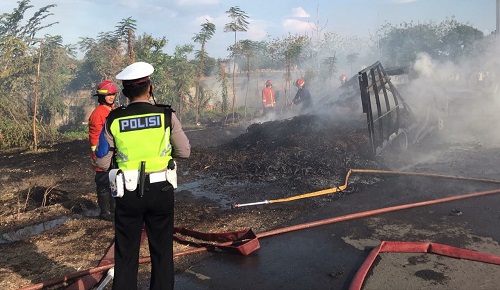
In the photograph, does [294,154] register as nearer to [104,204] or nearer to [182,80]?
[104,204]

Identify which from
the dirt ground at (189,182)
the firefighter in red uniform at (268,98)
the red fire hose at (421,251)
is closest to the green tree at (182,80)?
the firefighter in red uniform at (268,98)

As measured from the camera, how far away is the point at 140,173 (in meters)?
2.71

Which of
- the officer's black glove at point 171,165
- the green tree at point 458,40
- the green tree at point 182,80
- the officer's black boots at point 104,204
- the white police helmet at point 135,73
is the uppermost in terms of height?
the green tree at point 458,40

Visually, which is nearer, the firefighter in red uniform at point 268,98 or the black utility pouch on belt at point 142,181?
the black utility pouch on belt at point 142,181

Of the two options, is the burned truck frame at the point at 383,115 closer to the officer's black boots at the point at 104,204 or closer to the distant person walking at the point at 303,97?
the distant person walking at the point at 303,97

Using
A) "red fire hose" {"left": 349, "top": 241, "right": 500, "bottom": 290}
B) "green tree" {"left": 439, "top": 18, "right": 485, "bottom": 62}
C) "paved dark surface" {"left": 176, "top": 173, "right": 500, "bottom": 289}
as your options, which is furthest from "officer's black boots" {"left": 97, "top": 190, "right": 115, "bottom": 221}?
"green tree" {"left": 439, "top": 18, "right": 485, "bottom": 62}

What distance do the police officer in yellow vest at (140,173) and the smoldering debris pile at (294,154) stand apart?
13.9ft

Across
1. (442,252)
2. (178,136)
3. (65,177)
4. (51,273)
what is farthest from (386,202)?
(65,177)

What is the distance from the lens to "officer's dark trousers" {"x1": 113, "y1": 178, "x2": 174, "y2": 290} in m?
2.75

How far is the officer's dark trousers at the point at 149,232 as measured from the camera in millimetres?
2750

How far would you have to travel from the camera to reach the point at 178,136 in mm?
2932

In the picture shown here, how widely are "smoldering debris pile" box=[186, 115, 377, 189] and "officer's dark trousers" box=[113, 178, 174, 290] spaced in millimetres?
4199

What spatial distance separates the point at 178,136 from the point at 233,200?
3378 millimetres

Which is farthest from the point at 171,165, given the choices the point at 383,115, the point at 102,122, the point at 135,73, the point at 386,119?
the point at 386,119
